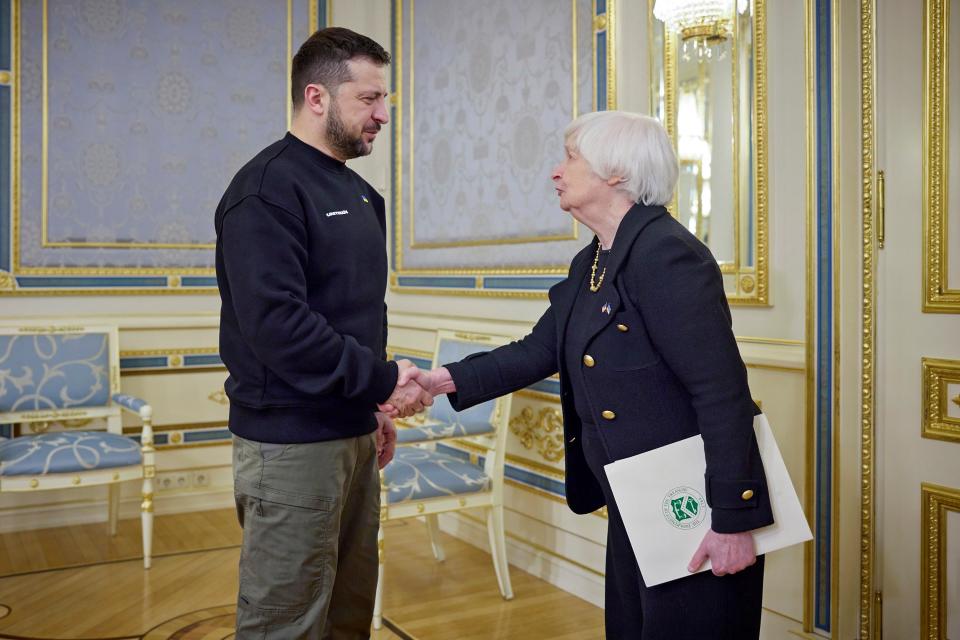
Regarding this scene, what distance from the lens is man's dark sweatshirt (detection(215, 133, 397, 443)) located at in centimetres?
185

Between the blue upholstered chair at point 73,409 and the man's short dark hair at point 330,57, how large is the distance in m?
2.28

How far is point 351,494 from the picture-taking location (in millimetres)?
2191

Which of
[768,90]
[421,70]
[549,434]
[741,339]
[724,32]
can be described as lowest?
[549,434]

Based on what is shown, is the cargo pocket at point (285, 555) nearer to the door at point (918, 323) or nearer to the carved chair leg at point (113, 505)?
the door at point (918, 323)

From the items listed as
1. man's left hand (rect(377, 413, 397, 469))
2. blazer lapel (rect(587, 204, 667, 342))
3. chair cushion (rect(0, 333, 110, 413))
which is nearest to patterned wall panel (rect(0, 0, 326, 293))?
chair cushion (rect(0, 333, 110, 413))

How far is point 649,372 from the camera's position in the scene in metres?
1.80

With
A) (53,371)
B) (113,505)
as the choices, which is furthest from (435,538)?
(53,371)

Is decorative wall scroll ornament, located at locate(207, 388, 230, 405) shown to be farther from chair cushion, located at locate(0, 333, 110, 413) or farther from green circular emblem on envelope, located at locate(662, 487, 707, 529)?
green circular emblem on envelope, located at locate(662, 487, 707, 529)

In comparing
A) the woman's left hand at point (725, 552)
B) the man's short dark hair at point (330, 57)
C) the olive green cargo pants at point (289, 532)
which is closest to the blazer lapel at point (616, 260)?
the woman's left hand at point (725, 552)

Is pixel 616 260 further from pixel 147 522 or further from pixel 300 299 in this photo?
pixel 147 522

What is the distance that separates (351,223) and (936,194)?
1.54m

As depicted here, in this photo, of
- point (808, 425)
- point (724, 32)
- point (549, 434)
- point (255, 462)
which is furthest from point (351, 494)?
point (724, 32)

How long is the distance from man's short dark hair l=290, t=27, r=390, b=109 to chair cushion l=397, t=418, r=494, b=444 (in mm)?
1474

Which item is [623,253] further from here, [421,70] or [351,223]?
[421,70]
